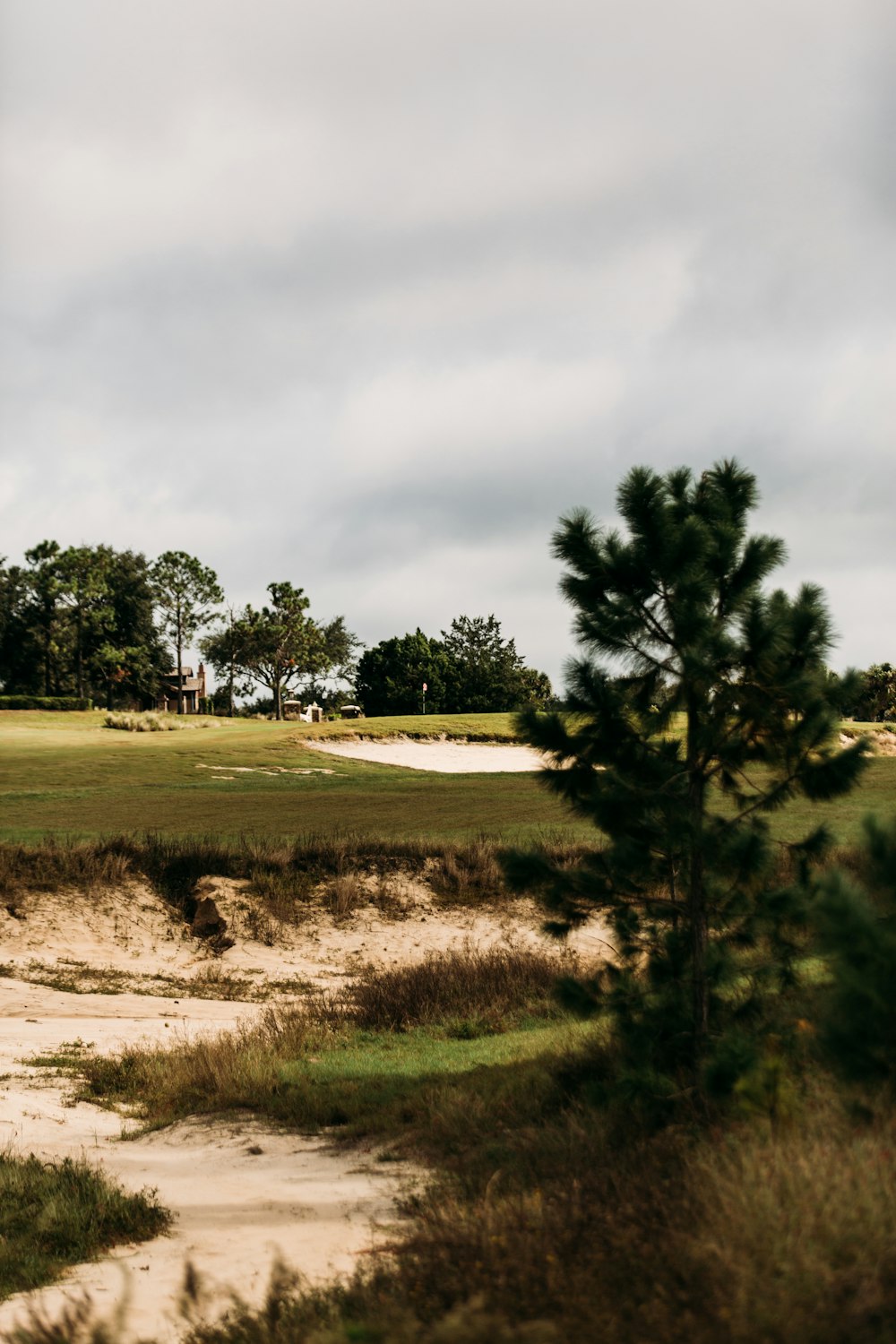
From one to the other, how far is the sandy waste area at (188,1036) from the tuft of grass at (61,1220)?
0.19 m

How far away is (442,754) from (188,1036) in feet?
135

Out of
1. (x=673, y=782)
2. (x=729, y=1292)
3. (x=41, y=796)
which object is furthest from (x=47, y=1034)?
(x=41, y=796)

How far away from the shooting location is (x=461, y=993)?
16.3 metres

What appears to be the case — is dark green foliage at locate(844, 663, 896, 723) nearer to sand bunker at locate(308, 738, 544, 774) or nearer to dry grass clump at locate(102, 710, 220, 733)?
sand bunker at locate(308, 738, 544, 774)

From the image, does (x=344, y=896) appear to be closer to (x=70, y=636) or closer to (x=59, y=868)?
(x=59, y=868)

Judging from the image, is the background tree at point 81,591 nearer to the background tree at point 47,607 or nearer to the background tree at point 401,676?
the background tree at point 47,607

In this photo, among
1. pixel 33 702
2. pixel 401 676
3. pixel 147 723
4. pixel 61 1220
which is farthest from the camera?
pixel 401 676

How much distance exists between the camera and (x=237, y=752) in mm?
51062

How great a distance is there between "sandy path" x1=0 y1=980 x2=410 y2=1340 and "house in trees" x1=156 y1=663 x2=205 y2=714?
90358 millimetres

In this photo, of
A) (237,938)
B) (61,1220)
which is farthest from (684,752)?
(237,938)

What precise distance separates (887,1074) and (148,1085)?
9926 mm

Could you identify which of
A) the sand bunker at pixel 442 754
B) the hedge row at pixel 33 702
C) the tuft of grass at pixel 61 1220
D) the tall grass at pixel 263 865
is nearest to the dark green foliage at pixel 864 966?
the tuft of grass at pixel 61 1220

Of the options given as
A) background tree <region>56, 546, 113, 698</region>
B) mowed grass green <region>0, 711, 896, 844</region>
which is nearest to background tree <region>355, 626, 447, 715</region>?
background tree <region>56, 546, 113, 698</region>

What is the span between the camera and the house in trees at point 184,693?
339 ft
